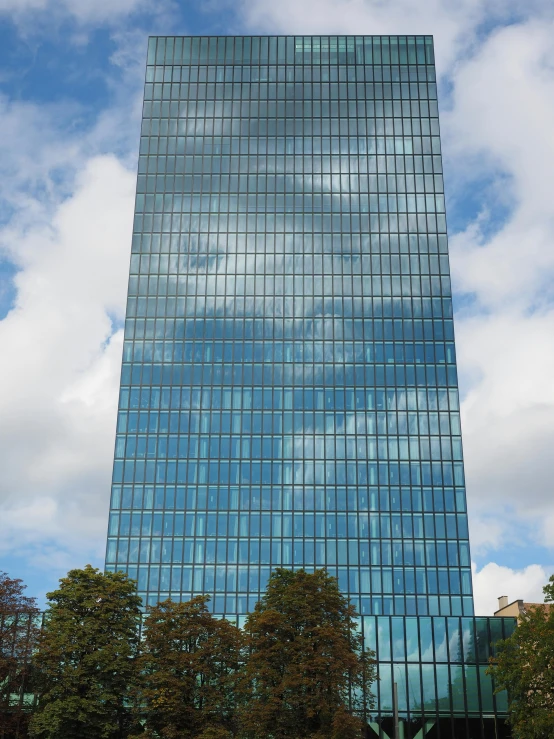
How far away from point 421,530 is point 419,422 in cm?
1486

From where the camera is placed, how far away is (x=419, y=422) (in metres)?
120

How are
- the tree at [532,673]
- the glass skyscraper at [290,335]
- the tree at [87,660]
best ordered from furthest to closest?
the glass skyscraper at [290,335] < the tree at [87,660] < the tree at [532,673]

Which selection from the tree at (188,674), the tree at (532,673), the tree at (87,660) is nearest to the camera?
the tree at (532,673)

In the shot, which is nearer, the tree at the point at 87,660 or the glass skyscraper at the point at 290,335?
the tree at the point at 87,660

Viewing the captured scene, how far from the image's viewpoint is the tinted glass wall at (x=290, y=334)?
370ft

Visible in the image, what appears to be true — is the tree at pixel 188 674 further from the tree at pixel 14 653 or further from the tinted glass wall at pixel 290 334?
the tinted glass wall at pixel 290 334

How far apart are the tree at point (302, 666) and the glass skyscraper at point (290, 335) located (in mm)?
43582

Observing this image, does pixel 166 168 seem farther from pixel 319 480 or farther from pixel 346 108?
pixel 319 480

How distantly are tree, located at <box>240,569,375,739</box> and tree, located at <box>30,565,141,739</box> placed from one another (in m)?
9.64

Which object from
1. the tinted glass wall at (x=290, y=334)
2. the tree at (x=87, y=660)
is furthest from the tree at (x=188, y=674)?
the tinted glass wall at (x=290, y=334)

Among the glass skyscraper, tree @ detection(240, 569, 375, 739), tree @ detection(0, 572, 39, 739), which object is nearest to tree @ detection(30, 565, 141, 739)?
tree @ detection(0, 572, 39, 739)

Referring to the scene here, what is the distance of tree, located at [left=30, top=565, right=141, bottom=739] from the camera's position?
61.0 metres

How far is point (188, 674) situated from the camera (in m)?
62.0

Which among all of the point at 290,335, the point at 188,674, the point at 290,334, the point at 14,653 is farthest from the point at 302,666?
the point at 290,334
